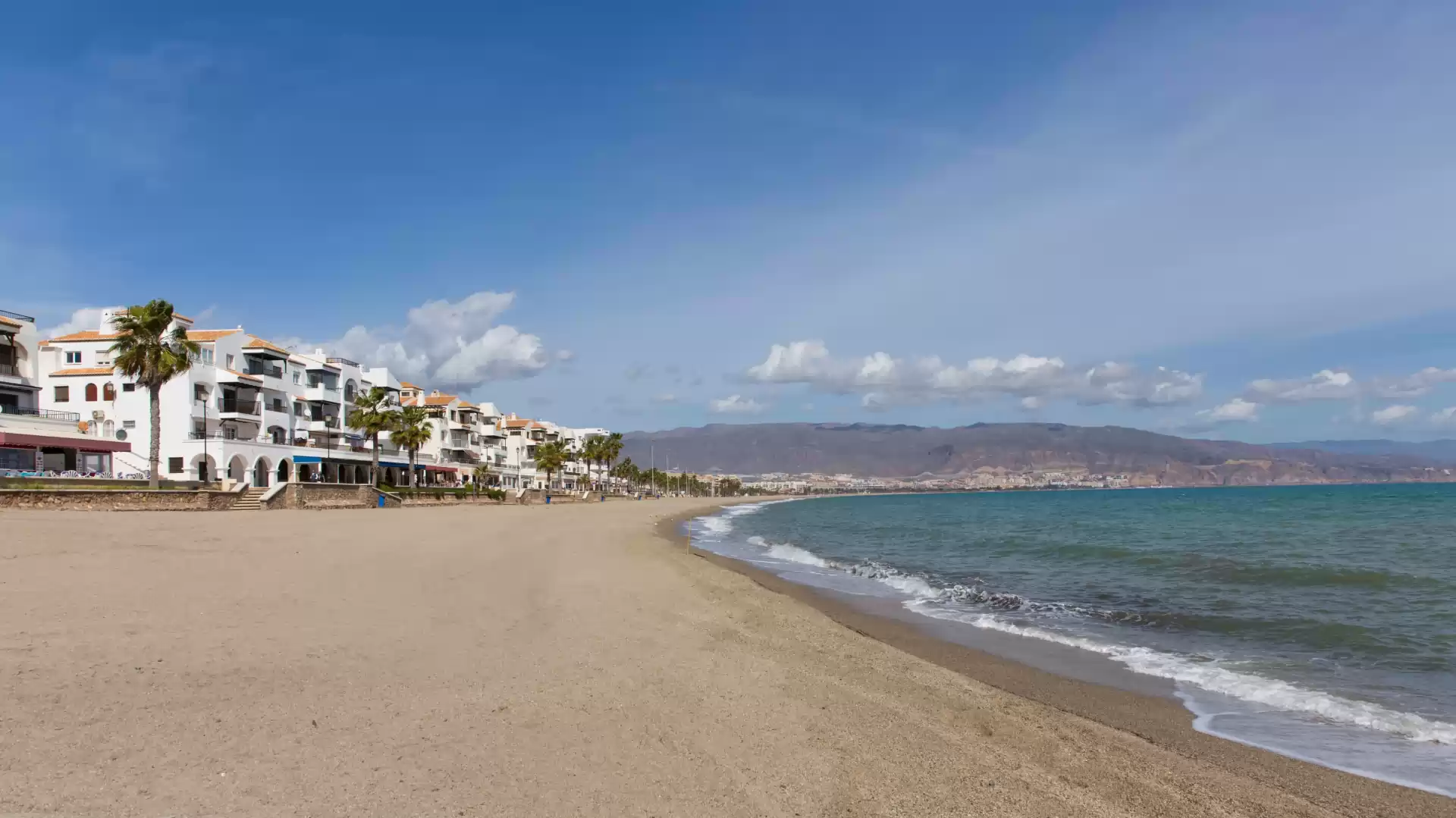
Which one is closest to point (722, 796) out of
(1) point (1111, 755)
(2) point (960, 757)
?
(2) point (960, 757)

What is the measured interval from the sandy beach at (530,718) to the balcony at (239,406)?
151 feet

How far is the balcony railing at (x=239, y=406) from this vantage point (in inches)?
2175

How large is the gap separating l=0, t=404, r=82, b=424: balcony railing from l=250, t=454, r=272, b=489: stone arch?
10066 mm

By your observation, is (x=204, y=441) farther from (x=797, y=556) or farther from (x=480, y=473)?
(x=480, y=473)

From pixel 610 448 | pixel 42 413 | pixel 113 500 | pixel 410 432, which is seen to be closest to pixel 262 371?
pixel 410 432

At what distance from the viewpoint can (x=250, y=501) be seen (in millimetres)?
41000

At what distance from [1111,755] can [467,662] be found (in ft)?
22.9

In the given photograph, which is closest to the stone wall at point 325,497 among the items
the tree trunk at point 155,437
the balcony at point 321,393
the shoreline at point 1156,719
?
the tree trunk at point 155,437

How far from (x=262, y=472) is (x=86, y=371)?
11806mm

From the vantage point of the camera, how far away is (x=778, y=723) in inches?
310

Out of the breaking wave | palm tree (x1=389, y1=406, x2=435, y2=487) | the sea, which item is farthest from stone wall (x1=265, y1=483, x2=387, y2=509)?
the breaking wave

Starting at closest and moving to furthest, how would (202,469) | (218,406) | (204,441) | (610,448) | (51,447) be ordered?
(51,447), (204,441), (202,469), (218,406), (610,448)

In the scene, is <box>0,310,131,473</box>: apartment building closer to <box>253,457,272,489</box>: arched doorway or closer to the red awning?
the red awning

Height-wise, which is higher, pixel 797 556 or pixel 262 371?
pixel 262 371
